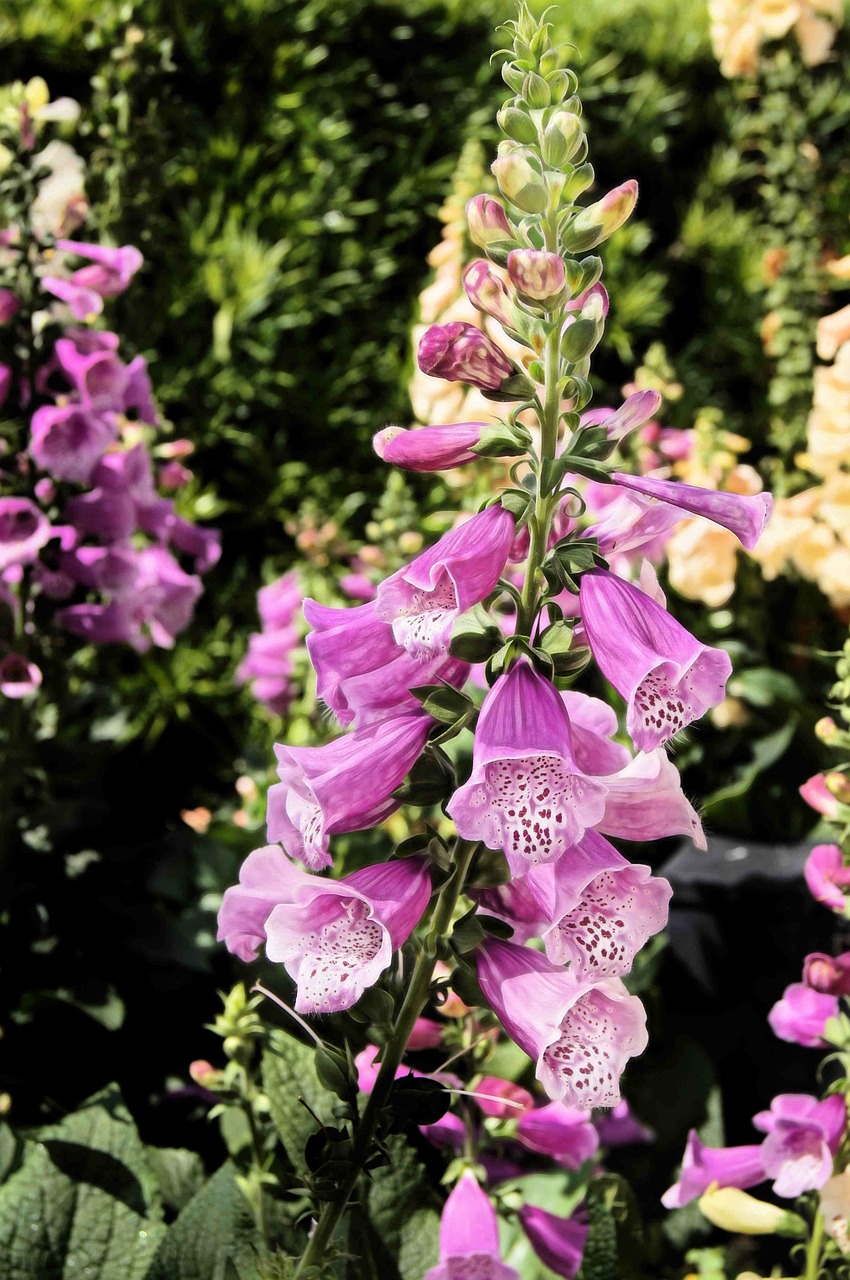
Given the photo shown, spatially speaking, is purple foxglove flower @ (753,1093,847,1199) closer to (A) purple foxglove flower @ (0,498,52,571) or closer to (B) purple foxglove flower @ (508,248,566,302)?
(B) purple foxglove flower @ (508,248,566,302)

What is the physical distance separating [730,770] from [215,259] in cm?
183

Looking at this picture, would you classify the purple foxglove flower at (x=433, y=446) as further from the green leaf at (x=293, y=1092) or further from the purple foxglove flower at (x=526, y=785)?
the green leaf at (x=293, y=1092)

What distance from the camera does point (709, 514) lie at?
0.74 meters

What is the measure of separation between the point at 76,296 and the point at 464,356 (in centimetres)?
94

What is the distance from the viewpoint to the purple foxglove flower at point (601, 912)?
2.25 ft

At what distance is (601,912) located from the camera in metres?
0.70

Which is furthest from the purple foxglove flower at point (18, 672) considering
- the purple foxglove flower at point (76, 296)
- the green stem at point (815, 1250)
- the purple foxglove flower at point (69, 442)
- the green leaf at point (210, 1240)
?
the green stem at point (815, 1250)

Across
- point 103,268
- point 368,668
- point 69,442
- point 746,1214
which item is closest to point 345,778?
point 368,668

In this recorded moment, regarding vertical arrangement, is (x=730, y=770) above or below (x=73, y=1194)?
above

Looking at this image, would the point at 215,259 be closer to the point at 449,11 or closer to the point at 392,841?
the point at 449,11

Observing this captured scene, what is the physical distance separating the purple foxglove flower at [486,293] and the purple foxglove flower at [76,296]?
0.87 m

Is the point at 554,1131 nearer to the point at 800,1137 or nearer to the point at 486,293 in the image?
the point at 800,1137

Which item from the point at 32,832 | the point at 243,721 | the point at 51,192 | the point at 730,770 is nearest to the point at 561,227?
the point at 32,832

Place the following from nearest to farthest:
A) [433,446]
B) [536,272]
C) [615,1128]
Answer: [536,272] → [433,446] → [615,1128]
